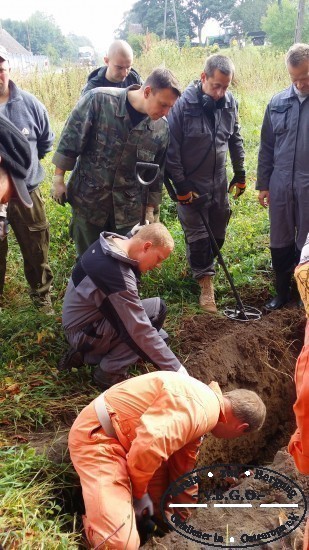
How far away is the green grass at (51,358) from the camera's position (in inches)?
102

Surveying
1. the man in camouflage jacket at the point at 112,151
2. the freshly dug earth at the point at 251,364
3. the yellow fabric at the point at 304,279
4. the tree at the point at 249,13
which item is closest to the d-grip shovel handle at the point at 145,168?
the man in camouflage jacket at the point at 112,151

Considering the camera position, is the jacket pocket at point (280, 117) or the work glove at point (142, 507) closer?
the work glove at point (142, 507)

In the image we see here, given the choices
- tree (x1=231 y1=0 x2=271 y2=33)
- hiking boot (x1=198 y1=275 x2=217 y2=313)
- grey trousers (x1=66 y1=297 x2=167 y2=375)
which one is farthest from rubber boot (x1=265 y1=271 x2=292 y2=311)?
tree (x1=231 y1=0 x2=271 y2=33)

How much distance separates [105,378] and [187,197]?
1797mm

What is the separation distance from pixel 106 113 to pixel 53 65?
825 cm

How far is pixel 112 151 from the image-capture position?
13.4 ft

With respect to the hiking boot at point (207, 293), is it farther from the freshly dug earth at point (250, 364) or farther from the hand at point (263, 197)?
the hand at point (263, 197)

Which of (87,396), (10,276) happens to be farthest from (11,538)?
(10,276)

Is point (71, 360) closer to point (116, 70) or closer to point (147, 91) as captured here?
point (147, 91)

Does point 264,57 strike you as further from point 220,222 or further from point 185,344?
point 185,344

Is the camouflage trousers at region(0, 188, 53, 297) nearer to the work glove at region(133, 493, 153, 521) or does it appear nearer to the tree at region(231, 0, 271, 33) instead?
the work glove at region(133, 493, 153, 521)

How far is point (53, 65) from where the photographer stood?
37.2 feet

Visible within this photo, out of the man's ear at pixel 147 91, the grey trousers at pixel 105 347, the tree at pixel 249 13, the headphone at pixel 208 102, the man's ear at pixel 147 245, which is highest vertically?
the tree at pixel 249 13

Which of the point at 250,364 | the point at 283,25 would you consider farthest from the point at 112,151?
the point at 283,25
